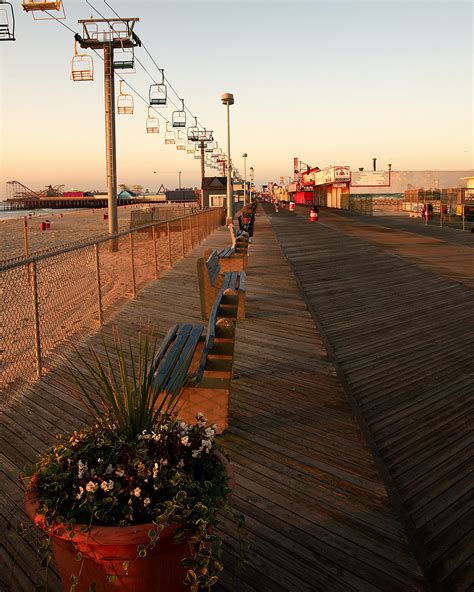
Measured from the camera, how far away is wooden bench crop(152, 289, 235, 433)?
12.4ft

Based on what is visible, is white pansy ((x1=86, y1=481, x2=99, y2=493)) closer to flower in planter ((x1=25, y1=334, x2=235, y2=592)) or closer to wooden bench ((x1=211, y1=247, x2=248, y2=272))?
flower in planter ((x1=25, y1=334, x2=235, y2=592))

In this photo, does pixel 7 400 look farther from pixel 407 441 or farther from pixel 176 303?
pixel 176 303

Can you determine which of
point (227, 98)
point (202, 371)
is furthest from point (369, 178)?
point (202, 371)

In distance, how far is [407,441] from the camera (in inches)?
153

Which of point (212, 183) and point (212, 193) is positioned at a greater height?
point (212, 183)

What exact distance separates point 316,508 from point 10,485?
1.94 m

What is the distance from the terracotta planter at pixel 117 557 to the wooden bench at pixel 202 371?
1430 millimetres

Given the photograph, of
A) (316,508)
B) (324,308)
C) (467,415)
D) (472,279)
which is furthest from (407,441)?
(472,279)

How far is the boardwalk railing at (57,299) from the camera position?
5.61 m

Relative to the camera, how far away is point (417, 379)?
5.14 m

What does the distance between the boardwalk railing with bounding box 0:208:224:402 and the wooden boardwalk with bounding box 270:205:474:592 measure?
10.7ft

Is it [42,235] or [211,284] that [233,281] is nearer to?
[211,284]

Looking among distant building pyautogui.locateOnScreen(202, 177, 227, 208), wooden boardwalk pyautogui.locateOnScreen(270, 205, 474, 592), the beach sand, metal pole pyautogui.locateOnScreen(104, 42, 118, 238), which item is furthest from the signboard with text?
wooden boardwalk pyautogui.locateOnScreen(270, 205, 474, 592)

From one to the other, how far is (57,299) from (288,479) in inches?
404
